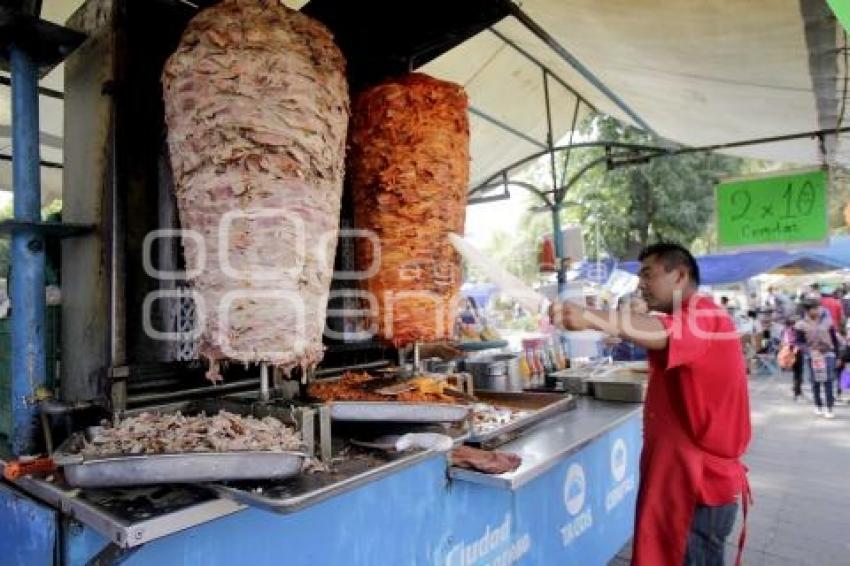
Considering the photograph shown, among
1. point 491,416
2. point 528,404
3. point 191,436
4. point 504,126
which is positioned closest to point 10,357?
point 191,436

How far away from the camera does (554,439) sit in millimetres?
2895

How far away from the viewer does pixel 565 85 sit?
681 cm

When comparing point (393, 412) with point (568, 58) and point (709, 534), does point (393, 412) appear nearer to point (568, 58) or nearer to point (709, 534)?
point (709, 534)

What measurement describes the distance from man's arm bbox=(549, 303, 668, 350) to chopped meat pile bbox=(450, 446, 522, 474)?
67 cm

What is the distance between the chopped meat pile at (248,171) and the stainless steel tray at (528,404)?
1.59 m

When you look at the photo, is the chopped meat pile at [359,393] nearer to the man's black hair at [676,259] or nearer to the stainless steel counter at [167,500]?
the stainless steel counter at [167,500]

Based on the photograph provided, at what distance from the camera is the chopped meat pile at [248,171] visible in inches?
60.4

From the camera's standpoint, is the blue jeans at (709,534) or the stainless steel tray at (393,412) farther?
the blue jeans at (709,534)

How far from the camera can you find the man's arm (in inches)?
98.3

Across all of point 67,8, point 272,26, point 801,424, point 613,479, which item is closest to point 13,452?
point 272,26

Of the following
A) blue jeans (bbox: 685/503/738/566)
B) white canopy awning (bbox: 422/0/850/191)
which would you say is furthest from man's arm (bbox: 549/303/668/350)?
white canopy awning (bbox: 422/0/850/191)

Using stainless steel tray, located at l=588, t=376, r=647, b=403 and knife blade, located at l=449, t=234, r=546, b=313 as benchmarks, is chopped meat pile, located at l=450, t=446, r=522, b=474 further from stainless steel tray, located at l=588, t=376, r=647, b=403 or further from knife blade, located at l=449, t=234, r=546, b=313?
stainless steel tray, located at l=588, t=376, r=647, b=403

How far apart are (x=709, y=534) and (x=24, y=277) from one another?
3.21m

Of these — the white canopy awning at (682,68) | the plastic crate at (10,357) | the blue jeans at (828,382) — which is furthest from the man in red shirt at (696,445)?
the blue jeans at (828,382)
